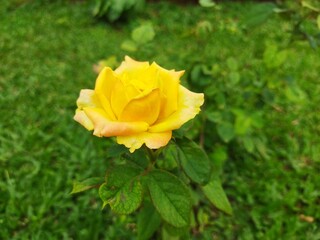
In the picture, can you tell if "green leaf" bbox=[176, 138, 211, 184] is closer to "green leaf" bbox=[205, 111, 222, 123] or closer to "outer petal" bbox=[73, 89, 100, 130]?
"outer petal" bbox=[73, 89, 100, 130]

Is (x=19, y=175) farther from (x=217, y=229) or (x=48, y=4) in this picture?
(x=48, y=4)

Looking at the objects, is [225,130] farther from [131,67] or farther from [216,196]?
[131,67]

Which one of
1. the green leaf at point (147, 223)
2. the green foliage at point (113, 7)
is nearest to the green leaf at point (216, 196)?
the green leaf at point (147, 223)

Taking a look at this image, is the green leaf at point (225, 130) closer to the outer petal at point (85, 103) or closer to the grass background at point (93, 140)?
the grass background at point (93, 140)

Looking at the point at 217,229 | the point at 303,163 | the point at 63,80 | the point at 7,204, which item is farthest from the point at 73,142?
the point at 303,163

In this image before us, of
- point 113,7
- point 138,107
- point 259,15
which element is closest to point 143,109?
point 138,107

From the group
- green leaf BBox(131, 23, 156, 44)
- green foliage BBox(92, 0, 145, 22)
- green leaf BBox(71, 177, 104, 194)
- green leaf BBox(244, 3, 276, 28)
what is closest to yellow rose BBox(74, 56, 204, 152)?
green leaf BBox(71, 177, 104, 194)

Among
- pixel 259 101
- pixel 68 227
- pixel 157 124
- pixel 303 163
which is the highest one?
pixel 157 124
